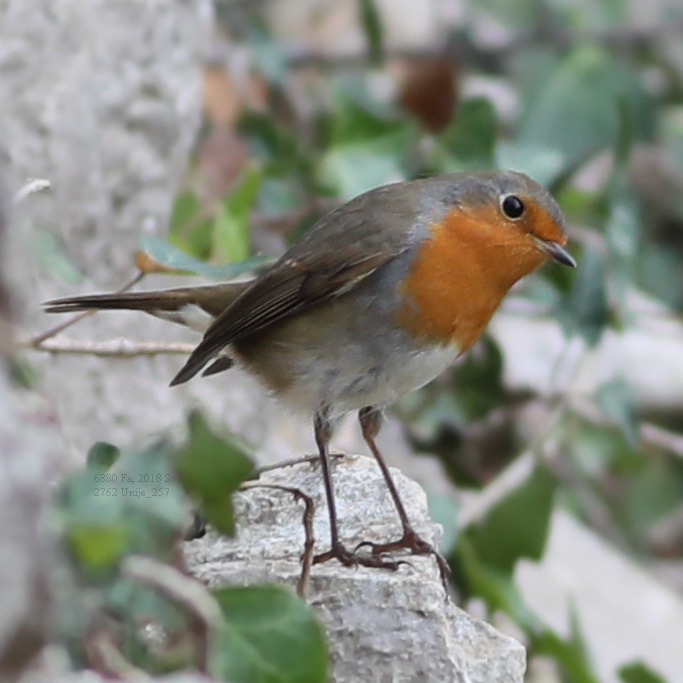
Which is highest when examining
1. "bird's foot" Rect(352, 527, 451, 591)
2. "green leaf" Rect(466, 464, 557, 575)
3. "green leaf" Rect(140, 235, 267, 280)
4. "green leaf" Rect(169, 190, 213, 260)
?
"green leaf" Rect(140, 235, 267, 280)

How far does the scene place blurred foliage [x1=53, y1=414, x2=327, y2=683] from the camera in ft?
4.69

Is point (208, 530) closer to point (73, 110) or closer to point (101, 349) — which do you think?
point (101, 349)

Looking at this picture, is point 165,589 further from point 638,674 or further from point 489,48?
point 489,48

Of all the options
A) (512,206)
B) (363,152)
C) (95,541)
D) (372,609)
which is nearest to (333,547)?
(372,609)

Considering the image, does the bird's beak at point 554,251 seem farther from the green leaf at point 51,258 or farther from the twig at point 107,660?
the twig at point 107,660

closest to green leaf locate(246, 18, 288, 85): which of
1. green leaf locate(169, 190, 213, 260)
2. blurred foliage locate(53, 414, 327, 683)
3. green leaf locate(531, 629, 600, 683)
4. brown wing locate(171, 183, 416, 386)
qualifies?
green leaf locate(169, 190, 213, 260)

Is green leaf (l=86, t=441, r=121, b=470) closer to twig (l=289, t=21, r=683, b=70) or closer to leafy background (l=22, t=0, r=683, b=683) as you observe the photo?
leafy background (l=22, t=0, r=683, b=683)

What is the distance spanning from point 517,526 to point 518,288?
0.90m

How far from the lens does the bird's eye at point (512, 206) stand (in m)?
3.35

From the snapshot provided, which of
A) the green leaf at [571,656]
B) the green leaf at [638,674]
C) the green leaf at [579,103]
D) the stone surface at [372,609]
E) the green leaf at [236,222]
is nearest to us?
the stone surface at [372,609]

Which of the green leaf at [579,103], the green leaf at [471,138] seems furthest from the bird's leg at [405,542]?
the green leaf at [579,103]

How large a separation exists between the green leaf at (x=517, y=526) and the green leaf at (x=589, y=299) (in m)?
0.44

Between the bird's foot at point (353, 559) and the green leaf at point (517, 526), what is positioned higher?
the bird's foot at point (353, 559)

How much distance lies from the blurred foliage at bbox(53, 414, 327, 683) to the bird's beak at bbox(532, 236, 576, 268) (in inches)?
64.4
